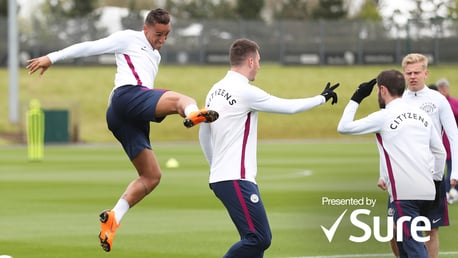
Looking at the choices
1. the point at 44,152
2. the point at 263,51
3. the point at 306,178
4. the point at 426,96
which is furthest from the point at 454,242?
the point at 263,51

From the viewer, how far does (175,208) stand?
57.1 feet

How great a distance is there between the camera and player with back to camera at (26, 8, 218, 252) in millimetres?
10578

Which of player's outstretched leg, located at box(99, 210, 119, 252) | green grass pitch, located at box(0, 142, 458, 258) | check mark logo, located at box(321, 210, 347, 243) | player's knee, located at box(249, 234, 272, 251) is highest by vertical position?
player's knee, located at box(249, 234, 272, 251)

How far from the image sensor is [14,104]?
45.5 meters

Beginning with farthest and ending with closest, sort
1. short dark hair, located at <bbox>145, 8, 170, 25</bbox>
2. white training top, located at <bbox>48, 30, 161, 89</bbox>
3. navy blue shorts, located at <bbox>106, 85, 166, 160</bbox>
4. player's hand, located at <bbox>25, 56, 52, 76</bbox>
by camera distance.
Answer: short dark hair, located at <bbox>145, 8, 170, 25</bbox>
white training top, located at <bbox>48, 30, 161, 89</bbox>
navy blue shorts, located at <bbox>106, 85, 166, 160</bbox>
player's hand, located at <bbox>25, 56, 52, 76</bbox>

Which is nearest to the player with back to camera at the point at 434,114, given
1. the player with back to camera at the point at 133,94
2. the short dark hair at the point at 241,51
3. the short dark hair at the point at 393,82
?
the short dark hair at the point at 393,82

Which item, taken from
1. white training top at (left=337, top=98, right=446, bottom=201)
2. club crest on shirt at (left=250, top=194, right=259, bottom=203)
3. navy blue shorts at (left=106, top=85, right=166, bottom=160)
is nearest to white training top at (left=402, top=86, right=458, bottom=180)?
white training top at (left=337, top=98, right=446, bottom=201)

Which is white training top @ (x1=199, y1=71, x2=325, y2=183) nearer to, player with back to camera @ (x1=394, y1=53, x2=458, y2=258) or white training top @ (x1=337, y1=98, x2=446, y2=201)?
white training top @ (x1=337, y1=98, x2=446, y2=201)

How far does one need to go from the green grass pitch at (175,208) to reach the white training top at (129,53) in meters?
2.15

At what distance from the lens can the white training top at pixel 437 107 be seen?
1066cm

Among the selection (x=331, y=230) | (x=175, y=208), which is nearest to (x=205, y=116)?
(x=331, y=230)

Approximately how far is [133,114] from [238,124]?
2.08 m

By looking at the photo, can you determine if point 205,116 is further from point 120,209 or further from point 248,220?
point 120,209

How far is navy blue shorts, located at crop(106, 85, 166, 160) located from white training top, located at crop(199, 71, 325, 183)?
1556mm
